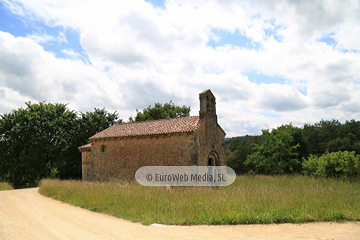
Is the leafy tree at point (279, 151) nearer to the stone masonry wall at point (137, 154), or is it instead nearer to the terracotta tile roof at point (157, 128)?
the terracotta tile roof at point (157, 128)

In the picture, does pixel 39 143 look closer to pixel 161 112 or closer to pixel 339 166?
pixel 161 112

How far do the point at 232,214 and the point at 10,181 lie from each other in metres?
28.6

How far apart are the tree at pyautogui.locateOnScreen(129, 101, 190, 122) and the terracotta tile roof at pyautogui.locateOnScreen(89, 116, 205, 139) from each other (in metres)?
22.2

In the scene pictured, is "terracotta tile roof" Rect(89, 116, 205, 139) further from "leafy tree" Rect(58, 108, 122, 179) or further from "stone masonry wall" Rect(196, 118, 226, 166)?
"leafy tree" Rect(58, 108, 122, 179)

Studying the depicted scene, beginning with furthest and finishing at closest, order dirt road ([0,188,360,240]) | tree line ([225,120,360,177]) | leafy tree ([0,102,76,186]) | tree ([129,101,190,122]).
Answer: tree ([129,101,190,122])
leafy tree ([0,102,76,186])
tree line ([225,120,360,177])
dirt road ([0,188,360,240])

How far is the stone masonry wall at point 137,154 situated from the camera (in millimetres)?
16219

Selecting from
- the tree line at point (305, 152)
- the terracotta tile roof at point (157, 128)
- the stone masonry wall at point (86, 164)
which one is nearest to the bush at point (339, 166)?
the tree line at point (305, 152)

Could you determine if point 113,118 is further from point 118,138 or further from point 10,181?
point 118,138

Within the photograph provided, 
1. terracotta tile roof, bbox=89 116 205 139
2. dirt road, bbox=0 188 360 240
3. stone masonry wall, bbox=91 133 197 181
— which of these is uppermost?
terracotta tile roof, bbox=89 116 205 139

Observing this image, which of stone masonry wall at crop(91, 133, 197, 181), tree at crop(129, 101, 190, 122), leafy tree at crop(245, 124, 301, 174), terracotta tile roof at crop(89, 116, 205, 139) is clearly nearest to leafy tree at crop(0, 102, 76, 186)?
stone masonry wall at crop(91, 133, 197, 181)

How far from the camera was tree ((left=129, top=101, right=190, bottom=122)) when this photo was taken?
44406 mm

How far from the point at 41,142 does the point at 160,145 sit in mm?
17219

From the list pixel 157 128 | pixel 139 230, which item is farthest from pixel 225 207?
pixel 157 128

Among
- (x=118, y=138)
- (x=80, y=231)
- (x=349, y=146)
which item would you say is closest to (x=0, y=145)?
(x=118, y=138)
